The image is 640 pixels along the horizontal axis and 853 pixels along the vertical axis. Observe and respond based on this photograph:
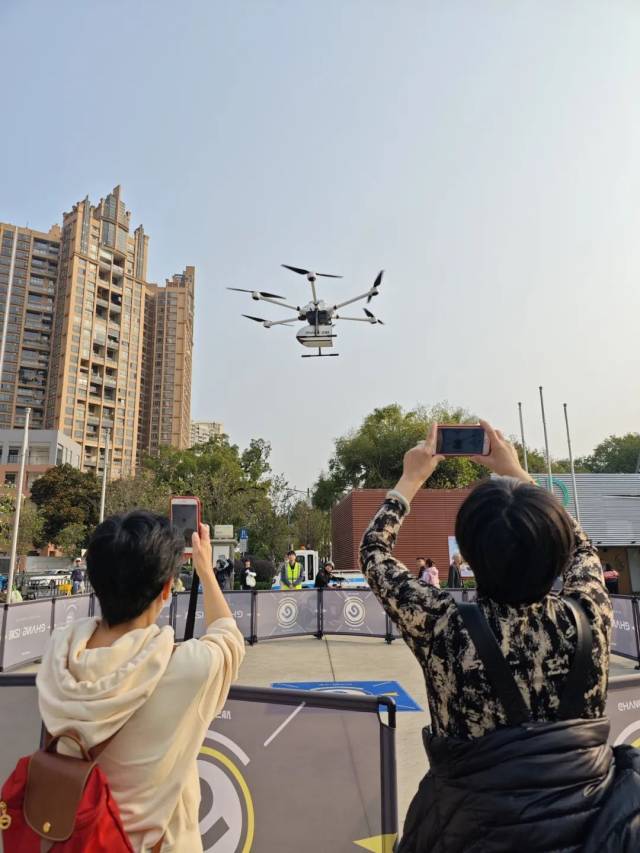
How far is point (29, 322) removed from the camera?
96438mm

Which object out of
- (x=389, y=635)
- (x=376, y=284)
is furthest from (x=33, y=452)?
(x=389, y=635)

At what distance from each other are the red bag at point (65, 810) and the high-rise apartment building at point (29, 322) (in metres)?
103

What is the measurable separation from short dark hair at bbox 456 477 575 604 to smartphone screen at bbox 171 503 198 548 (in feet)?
3.60

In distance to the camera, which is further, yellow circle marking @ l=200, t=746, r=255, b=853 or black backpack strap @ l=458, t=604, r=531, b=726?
yellow circle marking @ l=200, t=746, r=255, b=853

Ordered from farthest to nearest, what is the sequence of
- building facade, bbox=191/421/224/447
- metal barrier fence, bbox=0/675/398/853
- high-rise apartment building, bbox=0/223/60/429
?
1. building facade, bbox=191/421/224/447
2. high-rise apartment building, bbox=0/223/60/429
3. metal barrier fence, bbox=0/675/398/853

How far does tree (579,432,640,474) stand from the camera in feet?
221

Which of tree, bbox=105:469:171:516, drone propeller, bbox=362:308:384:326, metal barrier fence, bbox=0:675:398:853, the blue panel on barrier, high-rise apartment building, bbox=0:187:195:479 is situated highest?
high-rise apartment building, bbox=0:187:195:479

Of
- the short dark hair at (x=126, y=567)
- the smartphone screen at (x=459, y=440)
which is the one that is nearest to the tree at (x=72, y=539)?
the short dark hair at (x=126, y=567)

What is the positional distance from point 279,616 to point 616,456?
6712cm

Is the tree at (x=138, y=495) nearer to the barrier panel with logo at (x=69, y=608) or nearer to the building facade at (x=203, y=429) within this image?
the barrier panel with logo at (x=69, y=608)

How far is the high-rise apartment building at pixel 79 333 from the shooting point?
297 ft

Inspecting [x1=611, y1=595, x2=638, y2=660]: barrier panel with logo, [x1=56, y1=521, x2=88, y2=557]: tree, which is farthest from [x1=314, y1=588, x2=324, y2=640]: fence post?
[x1=56, y1=521, x2=88, y2=557]: tree

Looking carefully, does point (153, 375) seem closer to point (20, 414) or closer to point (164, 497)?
point (20, 414)

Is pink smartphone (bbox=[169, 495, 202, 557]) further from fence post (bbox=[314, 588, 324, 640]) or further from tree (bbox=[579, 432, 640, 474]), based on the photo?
tree (bbox=[579, 432, 640, 474])
